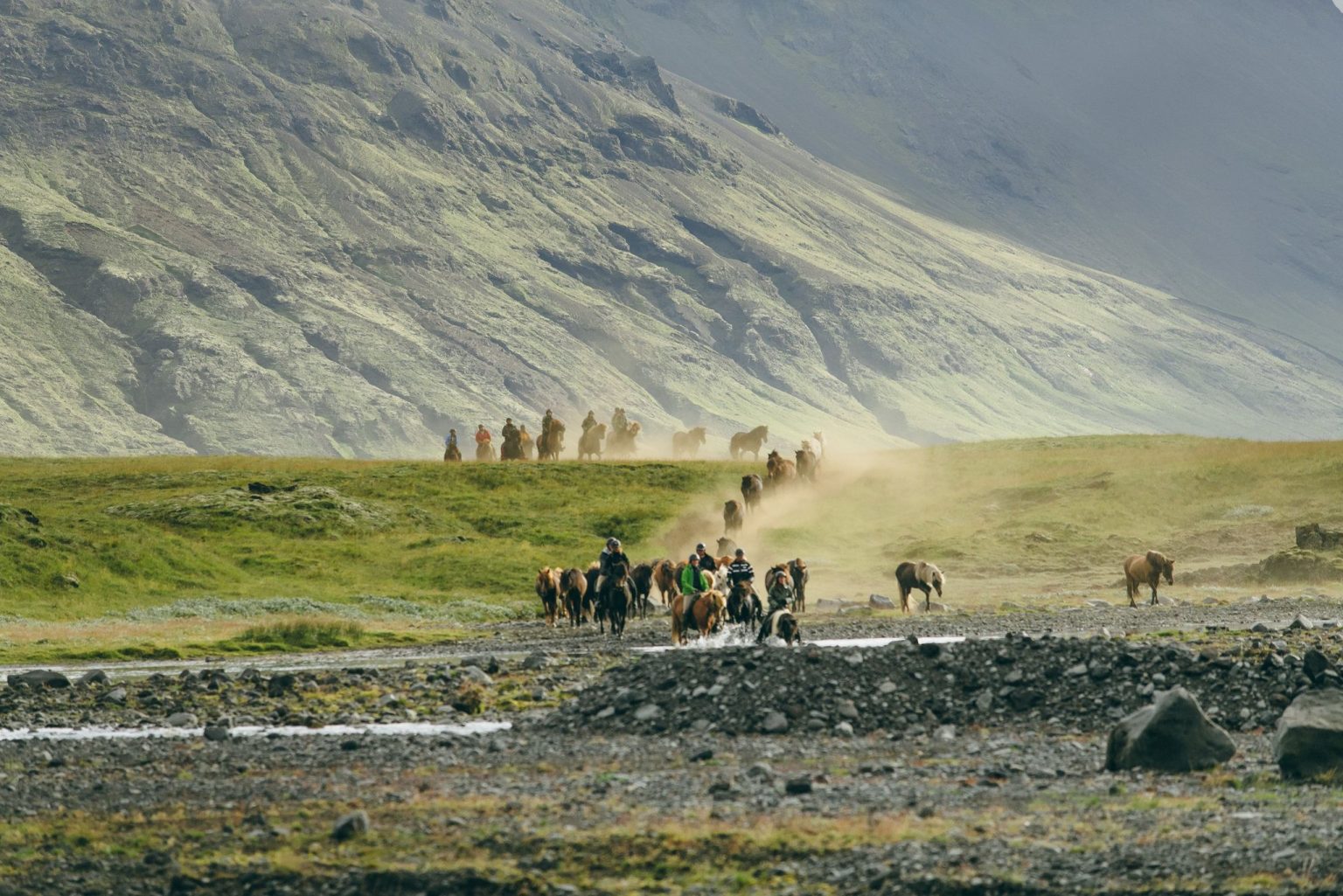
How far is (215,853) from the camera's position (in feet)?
60.4

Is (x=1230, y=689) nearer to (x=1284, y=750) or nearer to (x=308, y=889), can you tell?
(x=1284, y=750)

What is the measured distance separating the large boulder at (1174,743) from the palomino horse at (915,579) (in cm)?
2769

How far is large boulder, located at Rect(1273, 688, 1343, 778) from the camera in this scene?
21.2 meters

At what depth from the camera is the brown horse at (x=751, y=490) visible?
73.6m

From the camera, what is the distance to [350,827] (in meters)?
18.9

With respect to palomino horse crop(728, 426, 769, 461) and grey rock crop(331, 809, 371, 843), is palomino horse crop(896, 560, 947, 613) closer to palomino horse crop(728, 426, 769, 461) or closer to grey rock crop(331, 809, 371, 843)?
grey rock crop(331, 809, 371, 843)

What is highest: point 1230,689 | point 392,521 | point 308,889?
point 392,521

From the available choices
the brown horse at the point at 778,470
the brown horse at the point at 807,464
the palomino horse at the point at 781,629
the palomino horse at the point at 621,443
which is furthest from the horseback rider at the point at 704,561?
the palomino horse at the point at 621,443

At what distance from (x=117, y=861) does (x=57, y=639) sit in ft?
96.3

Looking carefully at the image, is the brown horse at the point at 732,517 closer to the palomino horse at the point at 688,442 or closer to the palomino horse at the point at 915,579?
the palomino horse at the point at 915,579

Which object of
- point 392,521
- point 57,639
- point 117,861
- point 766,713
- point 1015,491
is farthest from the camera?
point 1015,491

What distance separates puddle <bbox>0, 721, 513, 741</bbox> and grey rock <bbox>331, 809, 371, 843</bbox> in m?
7.72

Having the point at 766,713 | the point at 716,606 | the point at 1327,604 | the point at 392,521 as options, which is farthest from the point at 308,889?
the point at 392,521

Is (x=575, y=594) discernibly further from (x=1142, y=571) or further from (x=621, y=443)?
(x=621, y=443)
